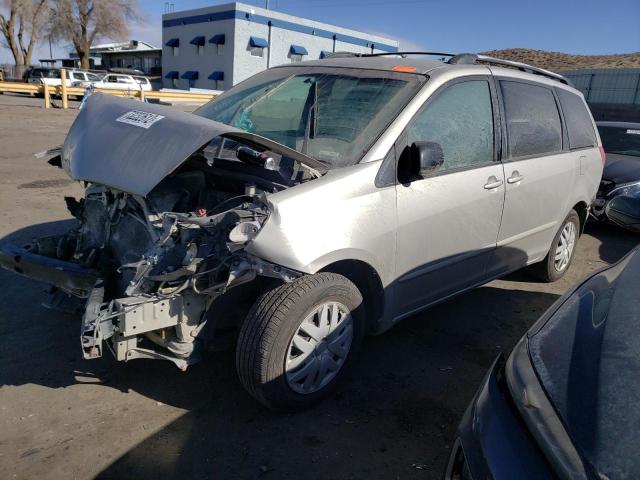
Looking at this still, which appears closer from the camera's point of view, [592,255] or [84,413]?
[84,413]

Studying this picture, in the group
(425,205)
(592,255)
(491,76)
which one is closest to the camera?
(425,205)

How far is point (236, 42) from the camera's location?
32781 millimetres

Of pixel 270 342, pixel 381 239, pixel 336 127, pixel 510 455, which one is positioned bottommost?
pixel 270 342

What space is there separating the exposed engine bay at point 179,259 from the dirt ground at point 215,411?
0.36m

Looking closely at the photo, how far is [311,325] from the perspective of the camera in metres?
2.78

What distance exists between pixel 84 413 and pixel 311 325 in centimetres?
131

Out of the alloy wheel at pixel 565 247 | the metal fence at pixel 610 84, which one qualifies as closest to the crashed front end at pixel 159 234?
the alloy wheel at pixel 565 247

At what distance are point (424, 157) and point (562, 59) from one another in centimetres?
4238

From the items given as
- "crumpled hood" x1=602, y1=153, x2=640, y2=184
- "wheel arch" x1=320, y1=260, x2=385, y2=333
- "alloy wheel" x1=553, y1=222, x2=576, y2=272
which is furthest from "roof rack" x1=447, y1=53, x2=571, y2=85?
"crumpled hood" x1=602, y1=153, x2=640, y2=184

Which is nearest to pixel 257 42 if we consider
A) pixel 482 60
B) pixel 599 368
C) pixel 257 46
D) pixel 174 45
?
pixel 257 46

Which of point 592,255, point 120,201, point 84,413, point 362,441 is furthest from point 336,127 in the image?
Result: point 592,255

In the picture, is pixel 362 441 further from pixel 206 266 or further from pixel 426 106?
pixel 426 106

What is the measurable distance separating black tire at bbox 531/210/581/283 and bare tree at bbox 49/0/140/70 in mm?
45748

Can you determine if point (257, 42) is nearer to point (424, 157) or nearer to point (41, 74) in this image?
point (41, 74)
